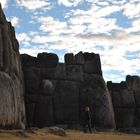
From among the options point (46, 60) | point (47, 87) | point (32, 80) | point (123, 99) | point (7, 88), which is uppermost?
point (46, 60)

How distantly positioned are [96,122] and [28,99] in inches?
191

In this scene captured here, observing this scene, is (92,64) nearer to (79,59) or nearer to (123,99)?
(79,59)

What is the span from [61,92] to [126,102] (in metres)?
6.61

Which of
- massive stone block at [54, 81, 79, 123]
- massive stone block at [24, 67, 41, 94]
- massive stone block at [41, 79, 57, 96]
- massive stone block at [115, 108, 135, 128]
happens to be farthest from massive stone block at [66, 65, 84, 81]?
massive stone block at [115, 108, 135, 128]

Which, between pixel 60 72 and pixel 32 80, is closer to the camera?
pixel 32 80

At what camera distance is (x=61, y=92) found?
2856 centimetres

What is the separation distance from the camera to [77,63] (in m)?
30.0

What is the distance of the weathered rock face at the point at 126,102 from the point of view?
32.5m

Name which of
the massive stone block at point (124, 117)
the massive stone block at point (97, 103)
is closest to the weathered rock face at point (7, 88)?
the massive stone block at point (97, 103)

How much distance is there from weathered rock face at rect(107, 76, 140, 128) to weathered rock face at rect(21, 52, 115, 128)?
133 inches

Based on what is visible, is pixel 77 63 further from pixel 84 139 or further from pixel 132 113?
pixel 84 139

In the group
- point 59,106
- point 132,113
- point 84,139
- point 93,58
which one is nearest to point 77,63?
point 93,58

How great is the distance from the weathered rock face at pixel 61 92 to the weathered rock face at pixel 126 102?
133 inches

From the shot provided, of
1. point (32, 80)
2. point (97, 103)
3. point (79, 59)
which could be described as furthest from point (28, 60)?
point (97, 103)
